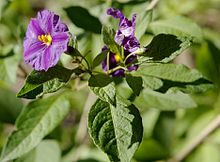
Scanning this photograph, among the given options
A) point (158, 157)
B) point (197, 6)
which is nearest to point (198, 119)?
point (158, 157)

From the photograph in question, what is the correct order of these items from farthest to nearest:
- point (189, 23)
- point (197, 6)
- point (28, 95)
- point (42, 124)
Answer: point (197, 6), point (189, 23), point (42, 124), point (28, 95)

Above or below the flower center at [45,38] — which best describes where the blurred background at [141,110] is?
below

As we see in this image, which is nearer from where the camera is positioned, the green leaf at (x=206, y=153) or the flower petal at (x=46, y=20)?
the flower petal at (x=46, y=20)

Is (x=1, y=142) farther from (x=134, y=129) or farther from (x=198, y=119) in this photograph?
(x=134, y=129)

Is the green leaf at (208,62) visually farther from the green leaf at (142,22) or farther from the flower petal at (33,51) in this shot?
the flower petal at (33,51)

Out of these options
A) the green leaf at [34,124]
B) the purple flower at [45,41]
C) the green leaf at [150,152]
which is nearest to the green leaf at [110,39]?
the purple flower at [45,41]

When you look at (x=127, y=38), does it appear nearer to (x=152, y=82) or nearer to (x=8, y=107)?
(x=152, y=82)

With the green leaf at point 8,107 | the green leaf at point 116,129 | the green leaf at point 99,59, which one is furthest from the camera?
the green leaf at point 8,107
